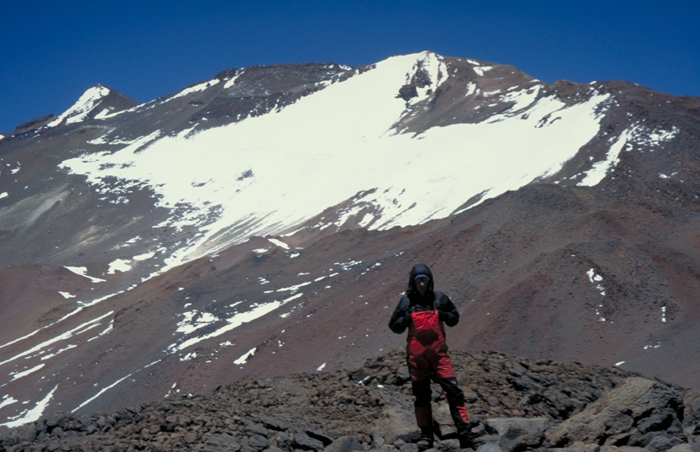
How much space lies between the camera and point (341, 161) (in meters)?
83.1

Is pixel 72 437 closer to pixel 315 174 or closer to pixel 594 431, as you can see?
pixel 594 431

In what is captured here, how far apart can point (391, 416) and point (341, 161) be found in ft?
247

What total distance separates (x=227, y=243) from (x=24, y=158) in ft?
153

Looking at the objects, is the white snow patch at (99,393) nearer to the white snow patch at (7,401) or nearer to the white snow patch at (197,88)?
the white snow patch at (7,401)

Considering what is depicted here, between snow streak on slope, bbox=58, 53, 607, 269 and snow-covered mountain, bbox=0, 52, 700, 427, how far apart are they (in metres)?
0.36

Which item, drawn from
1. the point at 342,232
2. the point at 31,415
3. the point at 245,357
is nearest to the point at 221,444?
the point at 245,357

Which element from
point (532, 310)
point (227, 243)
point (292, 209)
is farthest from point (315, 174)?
point (532, 310)

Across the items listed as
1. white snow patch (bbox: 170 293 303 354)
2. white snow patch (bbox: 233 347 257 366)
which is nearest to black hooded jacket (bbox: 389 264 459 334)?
white snow patch (bbox: 233 347 257 366)

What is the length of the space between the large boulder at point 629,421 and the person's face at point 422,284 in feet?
5.82

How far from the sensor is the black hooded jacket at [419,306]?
7.09 metres

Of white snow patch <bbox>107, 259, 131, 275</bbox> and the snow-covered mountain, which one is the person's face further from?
white snow patch <bbox>107, 259, 131, 275</bbox>

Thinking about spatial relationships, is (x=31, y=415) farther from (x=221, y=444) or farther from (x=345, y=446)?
(x=345, y=446)

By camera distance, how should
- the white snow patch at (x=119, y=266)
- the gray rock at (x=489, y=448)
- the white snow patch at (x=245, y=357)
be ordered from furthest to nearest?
the white snow patch at (x=119, y=266) < the white snow patch at (x=245, y=357) < the gray rock at (x=489, y=448)

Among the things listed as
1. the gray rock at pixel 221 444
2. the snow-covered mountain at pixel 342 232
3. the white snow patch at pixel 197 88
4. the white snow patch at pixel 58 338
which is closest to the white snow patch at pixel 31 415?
the snow-covered mountain at pixel 342 232
